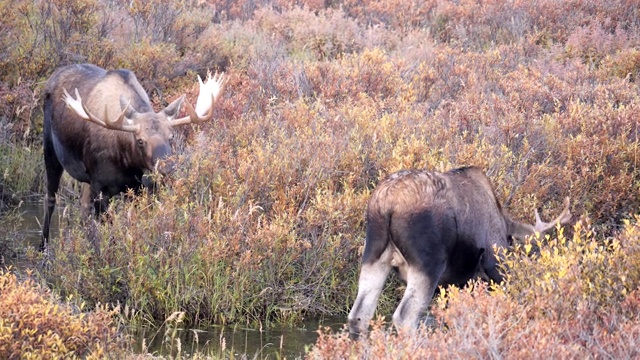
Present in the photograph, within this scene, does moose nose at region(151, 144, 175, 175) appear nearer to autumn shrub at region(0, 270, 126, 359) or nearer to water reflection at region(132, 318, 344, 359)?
water reflection at region(132, 318, 344, 359)

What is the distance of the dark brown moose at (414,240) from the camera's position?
6664 millimetres

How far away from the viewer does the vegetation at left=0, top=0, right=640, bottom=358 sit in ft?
17.6

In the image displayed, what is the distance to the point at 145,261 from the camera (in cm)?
790

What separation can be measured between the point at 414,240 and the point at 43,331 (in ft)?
7.82

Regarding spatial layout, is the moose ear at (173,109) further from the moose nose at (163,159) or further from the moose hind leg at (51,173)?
the moose hind leg at (51,173)

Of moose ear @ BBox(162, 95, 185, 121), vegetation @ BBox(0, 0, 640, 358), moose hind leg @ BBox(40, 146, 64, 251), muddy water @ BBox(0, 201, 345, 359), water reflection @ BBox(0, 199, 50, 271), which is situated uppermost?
moose ear @ BBox(162, 95, 185, 121)

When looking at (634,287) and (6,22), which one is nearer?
(634,287)

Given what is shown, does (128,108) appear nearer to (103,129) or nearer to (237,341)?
(103,129)

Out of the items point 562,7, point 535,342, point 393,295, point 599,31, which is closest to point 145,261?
point 393,295

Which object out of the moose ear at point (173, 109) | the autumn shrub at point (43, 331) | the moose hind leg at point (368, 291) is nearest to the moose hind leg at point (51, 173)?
the moose ear at point (173, 109)

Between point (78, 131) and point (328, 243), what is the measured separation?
295 centimetres

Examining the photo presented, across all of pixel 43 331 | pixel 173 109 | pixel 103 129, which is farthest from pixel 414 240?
pixel 103 129

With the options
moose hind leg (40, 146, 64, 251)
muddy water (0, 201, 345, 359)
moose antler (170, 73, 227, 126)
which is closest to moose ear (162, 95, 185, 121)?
moose antler (170, 73, 227, 126)

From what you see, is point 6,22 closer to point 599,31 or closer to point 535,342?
point 599,31
